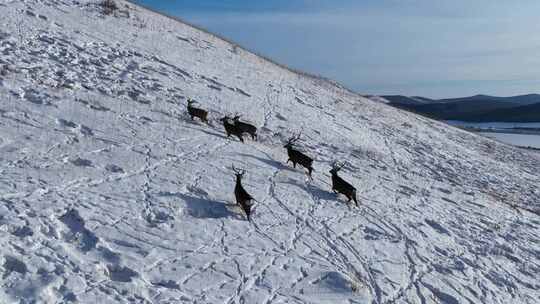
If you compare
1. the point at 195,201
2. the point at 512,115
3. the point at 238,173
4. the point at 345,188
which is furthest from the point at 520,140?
the point at 195,201

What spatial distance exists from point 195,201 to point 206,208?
331mm

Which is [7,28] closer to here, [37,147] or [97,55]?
[97,55]

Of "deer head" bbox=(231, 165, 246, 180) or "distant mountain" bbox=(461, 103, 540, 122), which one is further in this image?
"distant mountain" bbox=(461, 103, 540, 122)

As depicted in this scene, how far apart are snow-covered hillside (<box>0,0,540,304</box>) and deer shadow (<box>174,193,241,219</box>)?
0.14ft

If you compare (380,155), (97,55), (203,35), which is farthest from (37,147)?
(203,35)

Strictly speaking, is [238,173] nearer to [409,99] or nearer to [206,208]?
[206,208]

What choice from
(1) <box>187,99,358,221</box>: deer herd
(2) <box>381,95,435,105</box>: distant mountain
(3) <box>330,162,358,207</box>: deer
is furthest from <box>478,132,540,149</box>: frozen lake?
(2) <box>381,95,435,105</box>: distant mountain

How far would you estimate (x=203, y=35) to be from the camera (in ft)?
107

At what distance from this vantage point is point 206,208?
426 inches

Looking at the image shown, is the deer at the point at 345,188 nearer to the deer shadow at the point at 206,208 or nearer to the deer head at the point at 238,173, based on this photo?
the deer head at the point at 238,173

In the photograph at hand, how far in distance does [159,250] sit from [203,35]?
84.3 feet

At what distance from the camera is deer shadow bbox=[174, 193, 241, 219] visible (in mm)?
10528

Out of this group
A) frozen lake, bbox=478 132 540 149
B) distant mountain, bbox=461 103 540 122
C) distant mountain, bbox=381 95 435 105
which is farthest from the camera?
distant mountain, bbox=381 95 435 105

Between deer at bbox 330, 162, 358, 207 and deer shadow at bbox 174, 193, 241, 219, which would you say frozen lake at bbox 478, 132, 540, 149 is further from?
deer shadow at bbox 174, 193, 241, 219
